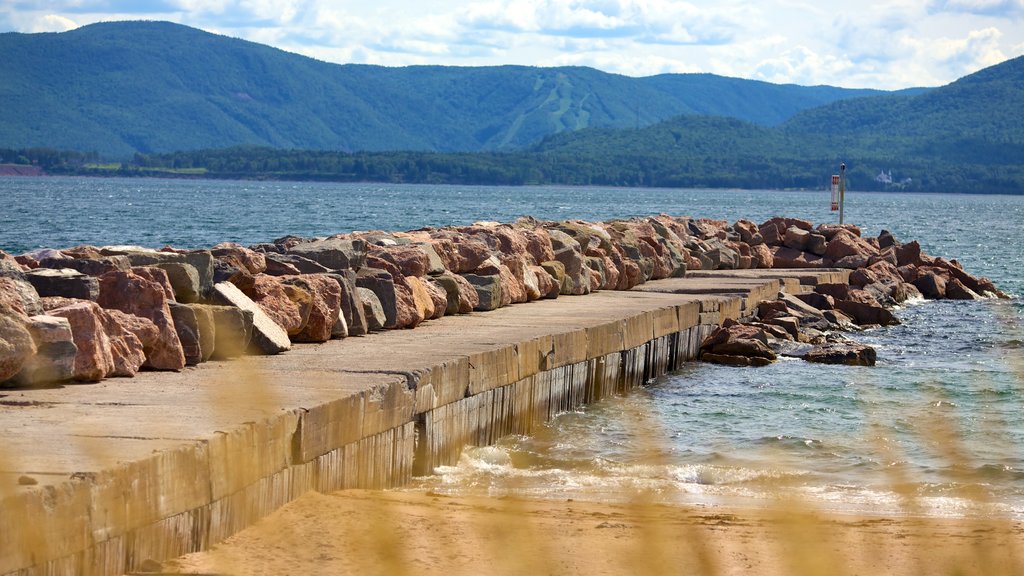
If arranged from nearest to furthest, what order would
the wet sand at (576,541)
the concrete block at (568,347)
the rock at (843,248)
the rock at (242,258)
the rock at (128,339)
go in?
1. the wet sand at (576,541)
2. the rock at (128,339)
3. the rock at (242,258)
4. the concrete block at (568,347)
5. the rock at (843,248)

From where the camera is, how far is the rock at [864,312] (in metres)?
22.6

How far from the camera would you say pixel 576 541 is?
7215mm

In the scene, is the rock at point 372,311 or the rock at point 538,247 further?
the rock at point 538,247

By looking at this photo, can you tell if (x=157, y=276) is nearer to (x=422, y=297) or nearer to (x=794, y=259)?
(x=422, y=297)

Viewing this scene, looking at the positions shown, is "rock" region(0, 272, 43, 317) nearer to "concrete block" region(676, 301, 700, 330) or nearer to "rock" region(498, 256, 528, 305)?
"rock" region(498, 256, 528, 305)

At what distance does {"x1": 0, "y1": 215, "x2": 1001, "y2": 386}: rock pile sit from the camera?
783 cm

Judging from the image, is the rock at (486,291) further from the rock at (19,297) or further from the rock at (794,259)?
the rock at (794,259)

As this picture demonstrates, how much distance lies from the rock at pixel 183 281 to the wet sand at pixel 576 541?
7.60 feet

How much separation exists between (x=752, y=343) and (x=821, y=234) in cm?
1253

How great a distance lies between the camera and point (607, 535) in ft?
24.2

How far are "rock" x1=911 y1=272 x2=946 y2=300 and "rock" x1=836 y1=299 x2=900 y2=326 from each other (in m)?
6.08

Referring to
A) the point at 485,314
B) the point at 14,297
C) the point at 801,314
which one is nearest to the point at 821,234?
→ the point at 801,314

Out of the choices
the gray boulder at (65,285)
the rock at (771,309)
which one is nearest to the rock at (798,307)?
the rock at (771,309)

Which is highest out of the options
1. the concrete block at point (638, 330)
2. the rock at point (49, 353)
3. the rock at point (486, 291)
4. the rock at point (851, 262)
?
the rock at point (49, 353)
